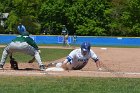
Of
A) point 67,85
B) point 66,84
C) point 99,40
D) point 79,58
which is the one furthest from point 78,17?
point 67,85

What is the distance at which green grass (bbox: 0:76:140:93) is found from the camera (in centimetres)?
812

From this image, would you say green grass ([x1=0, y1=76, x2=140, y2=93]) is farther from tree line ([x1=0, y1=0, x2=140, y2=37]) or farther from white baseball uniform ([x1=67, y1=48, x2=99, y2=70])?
tree line ([x1=0, y1=0, x2=140, y2=37])

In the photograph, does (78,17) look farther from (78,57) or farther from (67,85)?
(67,85)

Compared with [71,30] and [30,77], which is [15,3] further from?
[30,77]

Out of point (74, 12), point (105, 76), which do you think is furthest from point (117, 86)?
point (74, 12)

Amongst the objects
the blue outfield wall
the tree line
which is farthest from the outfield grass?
the tree line

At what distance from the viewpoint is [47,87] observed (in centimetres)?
850

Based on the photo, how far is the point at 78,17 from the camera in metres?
57.4

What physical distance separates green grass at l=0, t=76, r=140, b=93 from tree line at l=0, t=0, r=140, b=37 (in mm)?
46308

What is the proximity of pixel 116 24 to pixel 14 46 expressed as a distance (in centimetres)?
4664

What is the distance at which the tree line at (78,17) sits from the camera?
56844mm

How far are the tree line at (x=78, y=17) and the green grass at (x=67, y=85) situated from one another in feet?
152

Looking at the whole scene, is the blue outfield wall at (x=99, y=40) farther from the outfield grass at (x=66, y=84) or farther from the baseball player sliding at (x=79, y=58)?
the outfield grass at (x=66, y=84)

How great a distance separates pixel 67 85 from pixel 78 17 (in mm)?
48845
